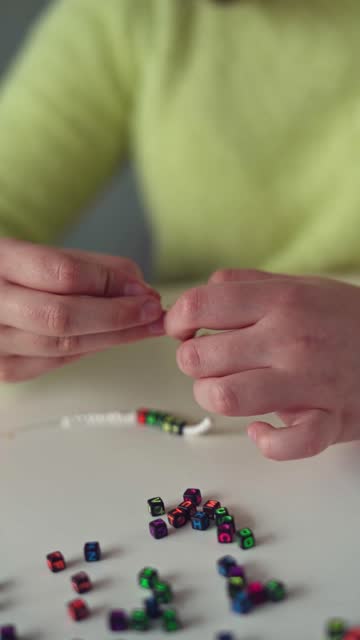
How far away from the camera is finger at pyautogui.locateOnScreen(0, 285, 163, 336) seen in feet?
1.98

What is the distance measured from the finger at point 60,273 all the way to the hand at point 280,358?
0.29 feet

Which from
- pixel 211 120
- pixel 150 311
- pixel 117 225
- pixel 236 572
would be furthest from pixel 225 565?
pixel 117 225

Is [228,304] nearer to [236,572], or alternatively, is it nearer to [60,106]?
[236,572]

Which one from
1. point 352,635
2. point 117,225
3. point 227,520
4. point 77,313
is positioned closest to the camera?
point 352,635

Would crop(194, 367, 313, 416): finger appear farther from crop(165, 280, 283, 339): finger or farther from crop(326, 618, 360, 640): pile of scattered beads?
crop(326, 618, 360, 640): pile of scattered beads

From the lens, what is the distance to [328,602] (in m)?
0.43

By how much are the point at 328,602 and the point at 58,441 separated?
0.28m

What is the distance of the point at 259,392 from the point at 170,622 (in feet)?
0.59

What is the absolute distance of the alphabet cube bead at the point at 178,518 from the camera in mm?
501

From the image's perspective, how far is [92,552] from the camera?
0.48 metres

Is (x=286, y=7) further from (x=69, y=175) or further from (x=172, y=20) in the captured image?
(x=69, y=175)

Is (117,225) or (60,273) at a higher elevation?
(117,225)

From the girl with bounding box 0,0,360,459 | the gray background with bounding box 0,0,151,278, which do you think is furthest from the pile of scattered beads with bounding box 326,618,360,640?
the gray background with bounding box 0,0,151,278

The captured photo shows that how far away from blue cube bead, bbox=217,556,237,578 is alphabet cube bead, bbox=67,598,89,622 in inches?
3.5
